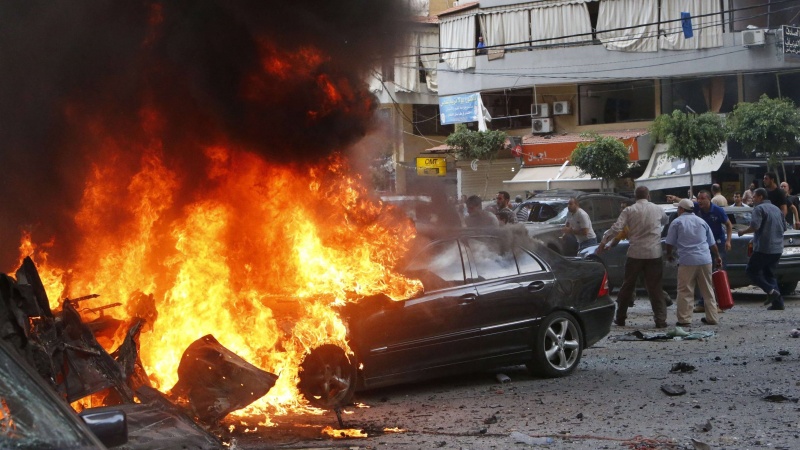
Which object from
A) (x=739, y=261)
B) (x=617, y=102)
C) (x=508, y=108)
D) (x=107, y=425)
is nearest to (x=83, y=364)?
(x=107, y=425)

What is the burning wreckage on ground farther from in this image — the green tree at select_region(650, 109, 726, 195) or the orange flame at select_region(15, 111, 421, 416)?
the green tree at select_region(650, 109, 726, 195)

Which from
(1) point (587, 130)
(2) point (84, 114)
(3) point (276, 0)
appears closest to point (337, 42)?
(3) point (276, 0)

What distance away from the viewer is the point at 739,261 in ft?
51.2

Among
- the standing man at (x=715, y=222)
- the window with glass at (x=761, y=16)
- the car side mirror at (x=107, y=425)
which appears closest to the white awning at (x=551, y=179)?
the window with glass at (x=761, y=16)

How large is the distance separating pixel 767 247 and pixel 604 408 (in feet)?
24.5

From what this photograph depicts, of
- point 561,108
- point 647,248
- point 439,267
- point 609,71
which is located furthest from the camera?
point 561,108

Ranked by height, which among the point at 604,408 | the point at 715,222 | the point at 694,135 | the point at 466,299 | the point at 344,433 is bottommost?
the point at 604,408

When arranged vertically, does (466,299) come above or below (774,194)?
below

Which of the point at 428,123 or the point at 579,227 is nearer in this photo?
the point at 579,227

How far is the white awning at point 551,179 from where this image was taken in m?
34.6

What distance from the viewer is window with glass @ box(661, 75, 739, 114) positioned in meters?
34.0

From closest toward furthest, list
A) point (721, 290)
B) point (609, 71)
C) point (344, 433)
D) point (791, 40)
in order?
point (344, 433) → point (721, 290) → point (791, 40) → point (609, 71)

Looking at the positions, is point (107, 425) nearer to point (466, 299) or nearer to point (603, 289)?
point (466, 299)

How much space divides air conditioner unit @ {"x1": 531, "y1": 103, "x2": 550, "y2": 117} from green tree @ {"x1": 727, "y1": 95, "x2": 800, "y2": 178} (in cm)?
1023
